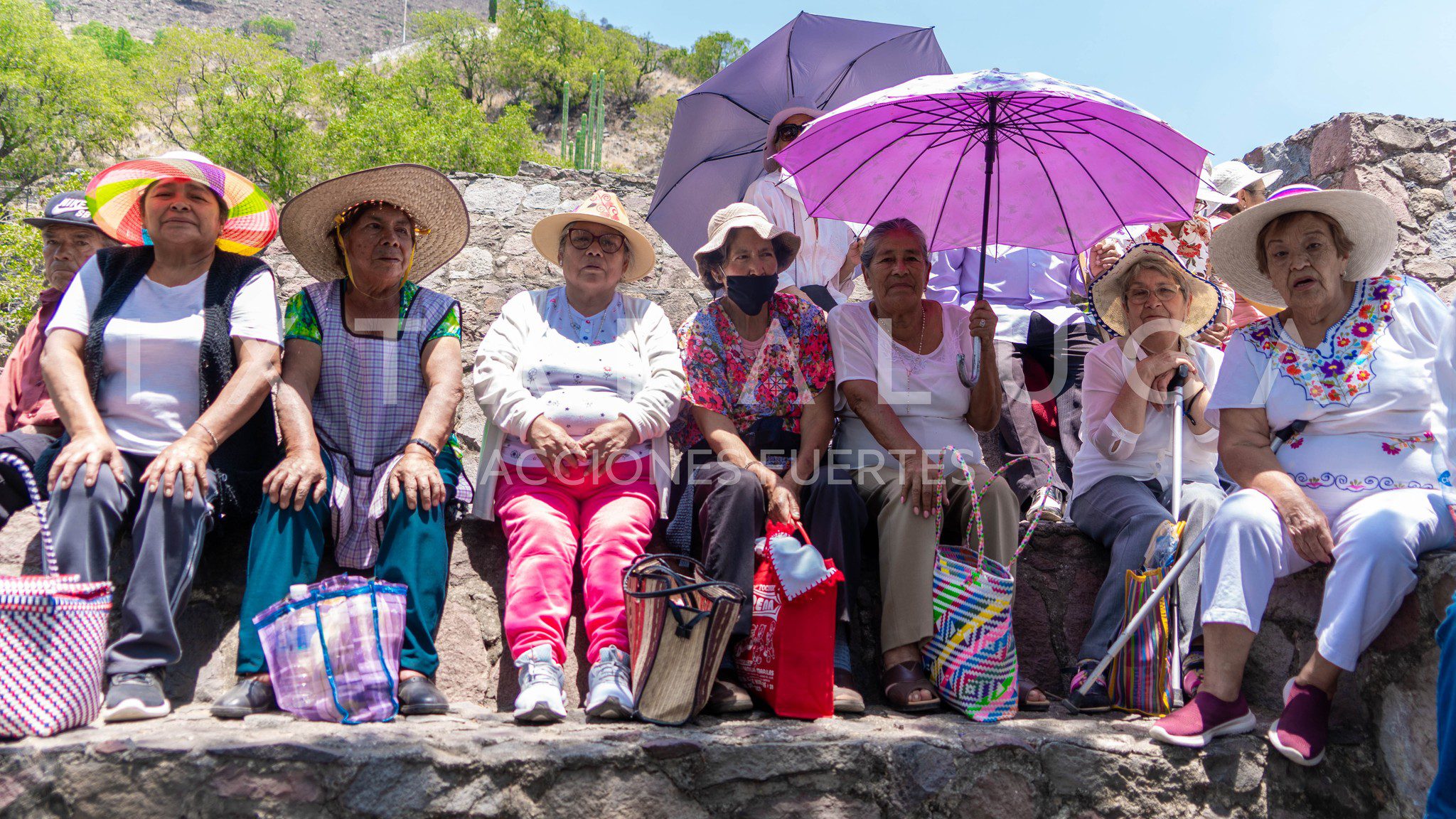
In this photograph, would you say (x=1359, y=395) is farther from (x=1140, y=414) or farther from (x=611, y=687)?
(x=611, y=687)

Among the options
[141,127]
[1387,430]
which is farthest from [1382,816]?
[141,127]

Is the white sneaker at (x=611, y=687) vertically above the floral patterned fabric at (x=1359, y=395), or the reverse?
the floral patterned fabric at (x=1359, y=395)

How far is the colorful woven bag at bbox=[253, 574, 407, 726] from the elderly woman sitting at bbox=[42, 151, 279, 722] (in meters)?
0.31

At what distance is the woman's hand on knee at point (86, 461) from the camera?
254cm

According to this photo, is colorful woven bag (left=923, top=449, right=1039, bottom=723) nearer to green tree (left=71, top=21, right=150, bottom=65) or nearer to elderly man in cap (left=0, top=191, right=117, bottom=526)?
elderly man in cap (left=0, top=191, right=117, bottom=526)

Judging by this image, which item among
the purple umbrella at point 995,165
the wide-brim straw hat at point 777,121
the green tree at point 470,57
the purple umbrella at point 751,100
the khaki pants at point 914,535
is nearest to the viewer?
the khaki pants at point 914,535

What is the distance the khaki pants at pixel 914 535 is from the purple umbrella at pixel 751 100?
2.02 metres

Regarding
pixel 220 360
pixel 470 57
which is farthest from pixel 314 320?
pixel 470 57

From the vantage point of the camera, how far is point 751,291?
3.46 m

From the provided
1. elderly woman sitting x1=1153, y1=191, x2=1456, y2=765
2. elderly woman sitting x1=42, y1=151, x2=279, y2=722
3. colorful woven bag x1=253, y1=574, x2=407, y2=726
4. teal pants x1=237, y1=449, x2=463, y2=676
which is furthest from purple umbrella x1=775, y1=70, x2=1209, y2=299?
colorful woven bag x1=253, y1=574, x2=407, y2=726

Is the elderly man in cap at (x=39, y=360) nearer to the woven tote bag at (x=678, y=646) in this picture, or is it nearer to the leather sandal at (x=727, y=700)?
the woven tote bag at (x=678, y=646)

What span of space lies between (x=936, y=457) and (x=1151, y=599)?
0.77m

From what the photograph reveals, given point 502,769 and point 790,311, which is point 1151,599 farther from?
point 502,769

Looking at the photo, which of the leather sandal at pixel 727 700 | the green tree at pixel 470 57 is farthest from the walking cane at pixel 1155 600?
the green tree at pixel 470 57
